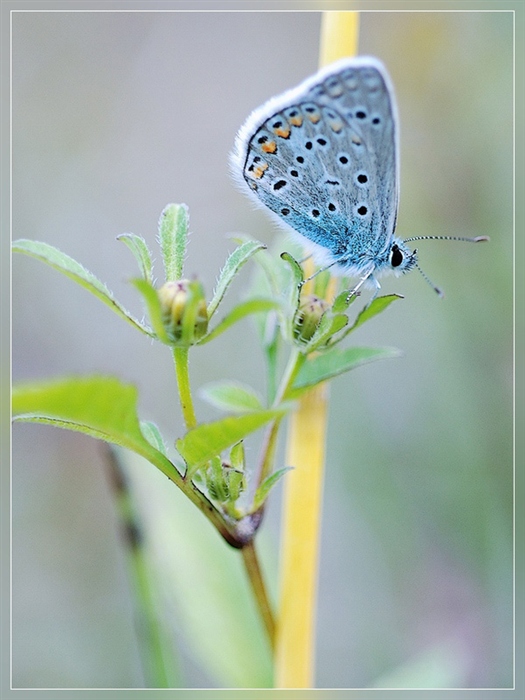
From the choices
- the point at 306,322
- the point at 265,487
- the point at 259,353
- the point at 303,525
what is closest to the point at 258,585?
the point at 303,525

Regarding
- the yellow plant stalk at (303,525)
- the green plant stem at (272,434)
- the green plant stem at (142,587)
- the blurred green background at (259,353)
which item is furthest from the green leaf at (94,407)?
the blurred green background at (259,353)

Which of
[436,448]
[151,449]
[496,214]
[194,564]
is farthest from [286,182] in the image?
[436,448]

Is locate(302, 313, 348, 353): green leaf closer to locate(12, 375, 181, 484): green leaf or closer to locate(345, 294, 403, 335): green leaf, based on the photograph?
locate(345, 294, 403, 335): green leaf

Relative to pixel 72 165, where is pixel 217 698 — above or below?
below

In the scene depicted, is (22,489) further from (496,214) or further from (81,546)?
(496,214)

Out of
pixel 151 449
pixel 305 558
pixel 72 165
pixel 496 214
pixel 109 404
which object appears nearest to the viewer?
pixel 109 404

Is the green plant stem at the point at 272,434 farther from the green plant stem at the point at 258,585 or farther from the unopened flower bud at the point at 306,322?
the green plant stem at the point at 258,585

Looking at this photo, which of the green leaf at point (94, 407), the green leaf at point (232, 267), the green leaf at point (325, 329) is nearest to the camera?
the green leaf at point (94, 407)
